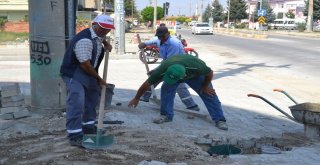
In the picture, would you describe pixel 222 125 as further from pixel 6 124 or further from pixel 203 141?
pixel 6 124

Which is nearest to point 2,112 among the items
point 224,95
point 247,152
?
point 247,152

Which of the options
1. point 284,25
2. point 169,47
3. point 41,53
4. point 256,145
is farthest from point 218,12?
point 256,145

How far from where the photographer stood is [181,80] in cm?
690

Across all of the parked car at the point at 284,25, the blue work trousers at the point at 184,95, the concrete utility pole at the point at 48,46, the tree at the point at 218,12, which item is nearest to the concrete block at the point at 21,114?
the concrete utility pole at the point at 48,46

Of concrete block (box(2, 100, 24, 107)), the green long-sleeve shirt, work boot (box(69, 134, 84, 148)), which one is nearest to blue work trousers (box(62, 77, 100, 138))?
work boot (box(69, 134, 84, 148))

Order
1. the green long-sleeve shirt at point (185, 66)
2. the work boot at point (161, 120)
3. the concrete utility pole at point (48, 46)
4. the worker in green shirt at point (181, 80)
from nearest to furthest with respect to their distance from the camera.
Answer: the worker in green shirt at point (181, 80) < the green long-sleeve shirt at point (185, 66) < the work boot at point (161, 120) < the concrete utility pole at point (48, 46)

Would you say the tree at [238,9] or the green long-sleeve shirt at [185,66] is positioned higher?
the tree at [238,9]

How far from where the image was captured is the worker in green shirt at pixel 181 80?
6145 millimetres

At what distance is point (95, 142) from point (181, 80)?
171 centimetres

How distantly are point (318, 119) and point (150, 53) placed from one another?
12852 mm

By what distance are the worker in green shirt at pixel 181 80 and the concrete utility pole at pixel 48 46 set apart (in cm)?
171

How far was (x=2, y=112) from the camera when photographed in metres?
7.37

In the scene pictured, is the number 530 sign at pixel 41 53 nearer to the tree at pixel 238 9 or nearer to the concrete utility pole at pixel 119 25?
the concrete utility pole at pixel 119 25

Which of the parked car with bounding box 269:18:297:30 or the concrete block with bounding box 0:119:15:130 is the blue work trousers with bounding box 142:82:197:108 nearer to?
the concrete block with bounding box 0:119:15:130
